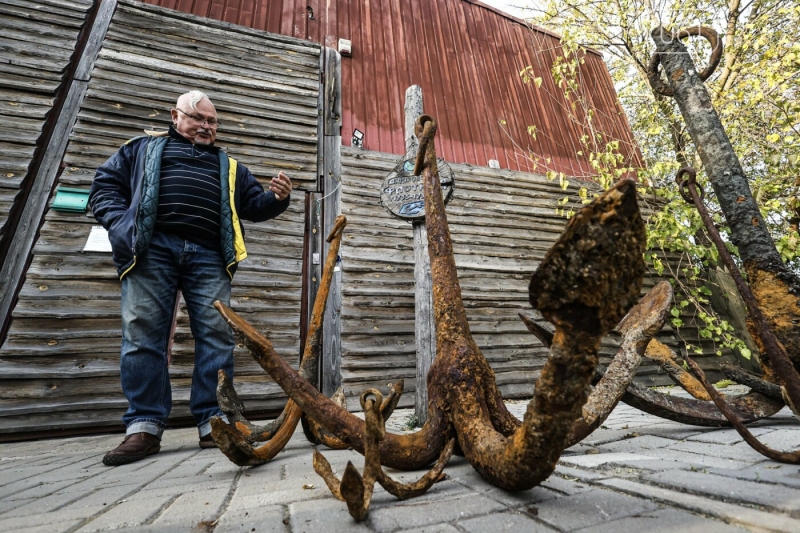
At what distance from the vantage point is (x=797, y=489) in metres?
0.85

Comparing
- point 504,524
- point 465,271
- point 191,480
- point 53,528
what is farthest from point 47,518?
point 465,271

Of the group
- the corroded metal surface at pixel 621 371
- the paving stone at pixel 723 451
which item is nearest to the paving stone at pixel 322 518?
the corroded metal surface at pixel 621 371

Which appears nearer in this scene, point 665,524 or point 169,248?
point 665,524

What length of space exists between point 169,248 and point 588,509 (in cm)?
228

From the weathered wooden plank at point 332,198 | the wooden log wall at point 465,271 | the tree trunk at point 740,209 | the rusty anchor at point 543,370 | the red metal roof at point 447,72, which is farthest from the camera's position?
the red metal roof at point 447,72

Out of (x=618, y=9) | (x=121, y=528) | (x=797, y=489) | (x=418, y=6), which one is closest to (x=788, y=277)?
(x=797, y=489)

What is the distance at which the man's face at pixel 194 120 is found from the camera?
2348 millimetres

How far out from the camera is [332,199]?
164 inches

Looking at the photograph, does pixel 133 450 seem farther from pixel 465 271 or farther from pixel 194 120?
pixel 465 271

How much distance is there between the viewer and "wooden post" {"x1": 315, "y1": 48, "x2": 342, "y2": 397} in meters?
3.59

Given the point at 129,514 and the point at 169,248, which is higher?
the point at 169,248

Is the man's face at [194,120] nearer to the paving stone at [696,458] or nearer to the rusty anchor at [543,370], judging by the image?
the rusty anchor at [543,370]

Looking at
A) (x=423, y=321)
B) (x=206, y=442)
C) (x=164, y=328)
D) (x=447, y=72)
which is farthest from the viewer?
(x=447, y=72)

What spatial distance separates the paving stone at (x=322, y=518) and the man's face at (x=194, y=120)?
2341 mm
